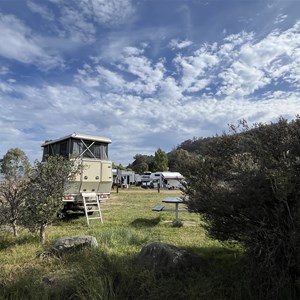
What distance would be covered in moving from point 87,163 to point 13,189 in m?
4.38

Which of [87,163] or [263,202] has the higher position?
[87,163]

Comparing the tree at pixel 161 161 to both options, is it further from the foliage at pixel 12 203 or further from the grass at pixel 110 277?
the grass at pixel 110 277

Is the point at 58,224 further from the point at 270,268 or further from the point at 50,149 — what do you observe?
the point at 270,268

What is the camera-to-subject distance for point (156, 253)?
4816mm

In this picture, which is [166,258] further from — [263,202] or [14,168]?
[14,168]

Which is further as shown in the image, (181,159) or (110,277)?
(181,159)

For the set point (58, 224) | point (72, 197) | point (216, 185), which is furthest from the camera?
point (72, 197)

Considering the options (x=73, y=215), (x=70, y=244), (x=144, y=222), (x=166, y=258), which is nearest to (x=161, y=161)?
(x=73, y=215)

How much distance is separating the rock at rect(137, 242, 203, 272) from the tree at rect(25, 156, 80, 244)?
3068 mm

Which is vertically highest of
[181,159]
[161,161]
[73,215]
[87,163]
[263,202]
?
[161,161]

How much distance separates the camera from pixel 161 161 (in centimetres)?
6412

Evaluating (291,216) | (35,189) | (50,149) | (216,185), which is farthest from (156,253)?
(50,149)

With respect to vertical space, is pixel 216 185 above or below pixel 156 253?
above

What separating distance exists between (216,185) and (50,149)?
10.2 metres
